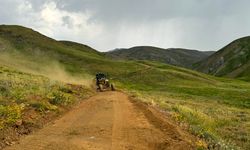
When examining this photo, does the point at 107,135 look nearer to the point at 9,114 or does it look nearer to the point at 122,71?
the point at 9,114

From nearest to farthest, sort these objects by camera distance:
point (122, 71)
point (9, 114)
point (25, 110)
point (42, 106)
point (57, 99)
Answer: point (9, 114) → point (25, 110) → point (42, 106) → point (57, 99) → point (122, 71)

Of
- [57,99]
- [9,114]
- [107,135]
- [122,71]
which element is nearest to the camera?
[107,135]

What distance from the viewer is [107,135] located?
1476 cm

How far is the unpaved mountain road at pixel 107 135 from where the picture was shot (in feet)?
43.1

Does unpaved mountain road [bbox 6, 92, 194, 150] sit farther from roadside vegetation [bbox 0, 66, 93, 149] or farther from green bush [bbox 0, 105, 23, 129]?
green bush [bbox 0, 105, 23, 129]

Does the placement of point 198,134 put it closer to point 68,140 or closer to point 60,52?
point 68,140

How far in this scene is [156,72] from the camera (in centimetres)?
10544

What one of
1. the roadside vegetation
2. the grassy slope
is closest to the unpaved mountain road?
the roadside vegetation

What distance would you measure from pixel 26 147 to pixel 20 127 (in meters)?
4.01

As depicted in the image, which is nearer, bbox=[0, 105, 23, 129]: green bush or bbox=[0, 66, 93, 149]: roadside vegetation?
bbox=[0, 66, 93, 149]: roadside vegetation

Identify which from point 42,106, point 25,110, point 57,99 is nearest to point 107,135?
point 25,110

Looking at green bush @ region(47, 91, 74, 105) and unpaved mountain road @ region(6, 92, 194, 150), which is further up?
green bush @ region(47, 91, 74, 105)

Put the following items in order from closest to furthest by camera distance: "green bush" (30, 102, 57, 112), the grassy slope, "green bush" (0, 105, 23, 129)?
"green bush" (0, 105, 23, 129) → "green bush" (30, 102, 57, 112) → the grassy slope

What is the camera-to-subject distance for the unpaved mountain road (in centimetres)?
1312
